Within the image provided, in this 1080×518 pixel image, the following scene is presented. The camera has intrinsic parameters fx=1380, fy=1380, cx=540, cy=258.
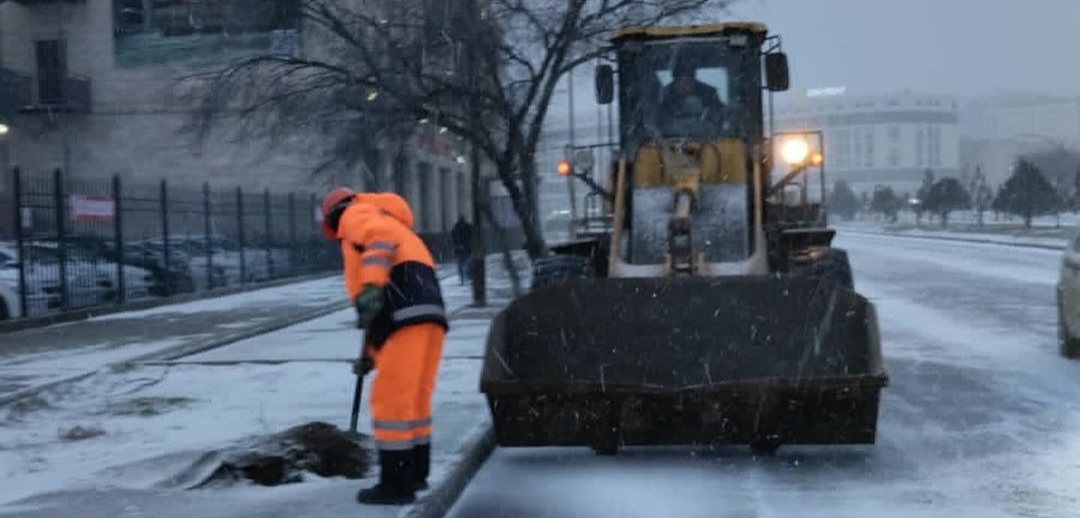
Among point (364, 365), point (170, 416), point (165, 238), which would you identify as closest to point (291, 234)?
point (165, 238)

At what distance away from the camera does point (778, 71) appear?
1295 centimetres

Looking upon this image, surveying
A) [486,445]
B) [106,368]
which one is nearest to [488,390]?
[486,445]

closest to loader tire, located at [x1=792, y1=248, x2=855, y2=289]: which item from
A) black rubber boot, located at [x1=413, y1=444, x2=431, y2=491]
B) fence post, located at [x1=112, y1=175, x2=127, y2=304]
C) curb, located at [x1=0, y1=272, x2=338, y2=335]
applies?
black rubber boot, located at [x1=413, y1=444, x2=431, y2=491]

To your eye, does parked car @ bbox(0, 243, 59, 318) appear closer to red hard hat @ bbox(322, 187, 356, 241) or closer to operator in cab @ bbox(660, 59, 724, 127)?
operator in cab @ bbox(660, 59, 724, 127)

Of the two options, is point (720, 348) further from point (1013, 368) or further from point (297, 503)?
point (1013, 368)

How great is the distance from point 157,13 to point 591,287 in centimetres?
3647

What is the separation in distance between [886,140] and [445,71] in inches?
4870

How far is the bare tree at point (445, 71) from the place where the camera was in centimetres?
1994

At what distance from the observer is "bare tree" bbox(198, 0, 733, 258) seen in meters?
19.9

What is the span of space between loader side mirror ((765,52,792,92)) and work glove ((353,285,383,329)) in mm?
6804

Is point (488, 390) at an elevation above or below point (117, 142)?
below

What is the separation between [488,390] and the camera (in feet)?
29.2

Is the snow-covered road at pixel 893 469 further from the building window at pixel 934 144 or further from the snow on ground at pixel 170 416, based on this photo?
the building window at pixel 934 144

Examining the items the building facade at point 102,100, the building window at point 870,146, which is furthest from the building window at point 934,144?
the building facade at point 102,100
